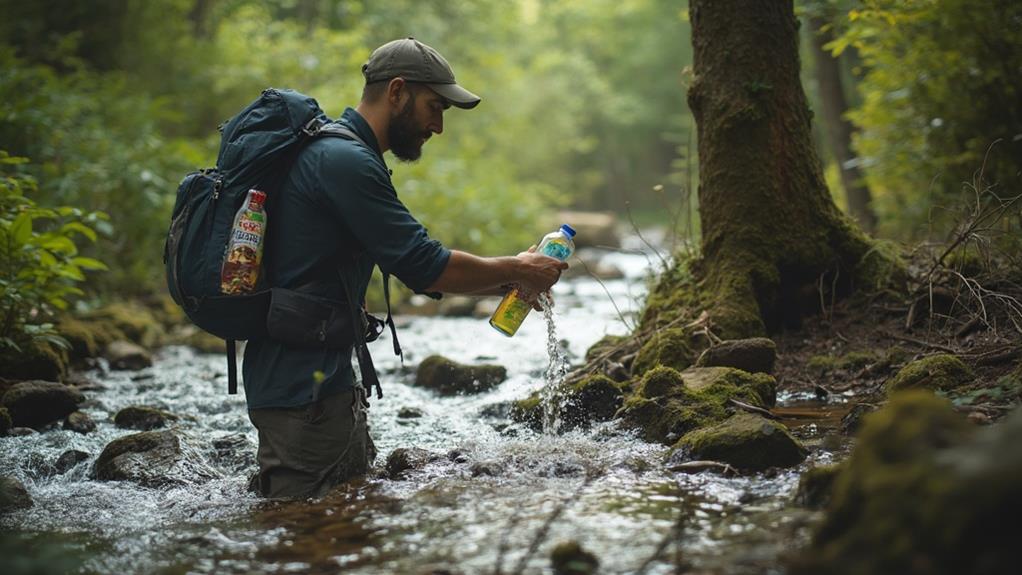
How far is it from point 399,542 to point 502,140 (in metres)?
31.1

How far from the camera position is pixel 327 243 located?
4230 mm

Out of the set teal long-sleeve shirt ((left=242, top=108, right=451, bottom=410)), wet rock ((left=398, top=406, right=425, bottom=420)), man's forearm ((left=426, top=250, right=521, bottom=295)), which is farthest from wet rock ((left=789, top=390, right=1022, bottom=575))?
wet rock ((left=398, top=406, right=425, bottom=420))

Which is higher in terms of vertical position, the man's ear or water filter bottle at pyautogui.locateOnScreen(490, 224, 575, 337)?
the man's ear

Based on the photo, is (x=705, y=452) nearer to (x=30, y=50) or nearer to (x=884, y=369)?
(x=884, y=369)

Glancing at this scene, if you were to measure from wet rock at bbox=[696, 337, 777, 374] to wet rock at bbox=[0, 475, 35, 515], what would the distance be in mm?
4114

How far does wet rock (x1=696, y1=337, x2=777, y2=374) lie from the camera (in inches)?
229

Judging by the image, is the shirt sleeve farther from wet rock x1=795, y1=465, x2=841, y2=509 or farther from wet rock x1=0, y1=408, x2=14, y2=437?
wet rock x1=0, y1=408, x2=14, y2=437

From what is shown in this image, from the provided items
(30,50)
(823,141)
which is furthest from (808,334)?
(823,141)

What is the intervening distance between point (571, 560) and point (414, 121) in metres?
2.54

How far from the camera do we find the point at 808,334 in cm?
662

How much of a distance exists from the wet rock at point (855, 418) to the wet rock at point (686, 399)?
509 mm

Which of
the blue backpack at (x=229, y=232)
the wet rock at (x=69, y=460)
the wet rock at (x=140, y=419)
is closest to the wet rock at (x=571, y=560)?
the blue backpack at (x=229, y=232)

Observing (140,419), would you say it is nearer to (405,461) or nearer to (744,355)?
(405,461)

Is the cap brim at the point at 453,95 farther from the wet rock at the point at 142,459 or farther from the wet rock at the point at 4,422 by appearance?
the wet rock at the point at 4,422
